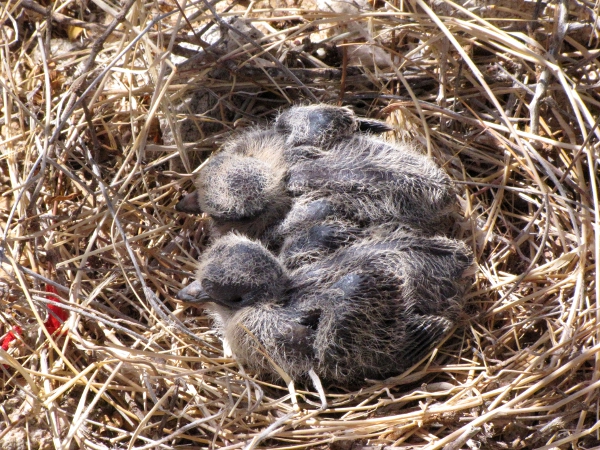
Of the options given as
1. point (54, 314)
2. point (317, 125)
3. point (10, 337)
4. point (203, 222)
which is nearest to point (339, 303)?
point (317, 125)

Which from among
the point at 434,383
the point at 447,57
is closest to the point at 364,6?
the point at 447,57

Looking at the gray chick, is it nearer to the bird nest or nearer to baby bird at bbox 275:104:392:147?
baby bird at bbox 275:104:392:147

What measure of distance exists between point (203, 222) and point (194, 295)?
1.67 feet

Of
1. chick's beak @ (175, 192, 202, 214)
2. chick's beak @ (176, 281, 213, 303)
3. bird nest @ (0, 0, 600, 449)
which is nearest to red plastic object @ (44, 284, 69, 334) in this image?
bird nest @ (0, 0, 600, 449)

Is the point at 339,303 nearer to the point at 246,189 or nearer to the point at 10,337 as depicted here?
the point at 246,189

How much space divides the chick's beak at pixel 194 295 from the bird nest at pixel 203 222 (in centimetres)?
10

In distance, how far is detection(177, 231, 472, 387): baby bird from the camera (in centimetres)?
199

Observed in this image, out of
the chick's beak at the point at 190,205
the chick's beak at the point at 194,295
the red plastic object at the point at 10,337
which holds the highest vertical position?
the chick's beak at the point at 190,205

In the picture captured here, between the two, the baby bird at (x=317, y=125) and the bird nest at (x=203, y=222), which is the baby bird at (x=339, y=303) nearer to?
the bird nest at (x=203, y=222)

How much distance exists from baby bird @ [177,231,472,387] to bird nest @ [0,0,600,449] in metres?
0.10

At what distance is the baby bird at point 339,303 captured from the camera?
199cm

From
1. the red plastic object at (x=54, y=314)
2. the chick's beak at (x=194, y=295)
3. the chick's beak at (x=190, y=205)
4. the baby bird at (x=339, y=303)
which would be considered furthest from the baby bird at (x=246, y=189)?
the red plastic object at (x=54, y=314)

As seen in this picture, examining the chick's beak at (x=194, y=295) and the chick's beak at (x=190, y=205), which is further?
the chick's beak at (x=190, y=205)

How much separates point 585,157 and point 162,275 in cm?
160
